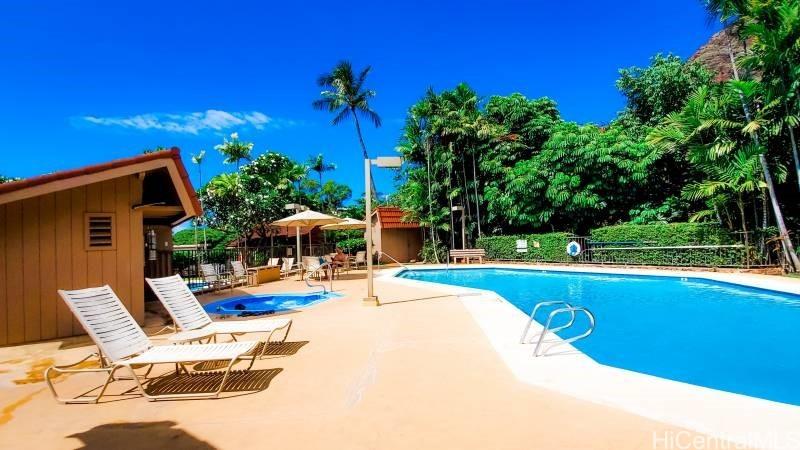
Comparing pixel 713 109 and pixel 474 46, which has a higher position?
pixel 474 46

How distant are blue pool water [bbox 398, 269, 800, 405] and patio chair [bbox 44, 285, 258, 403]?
184 inches

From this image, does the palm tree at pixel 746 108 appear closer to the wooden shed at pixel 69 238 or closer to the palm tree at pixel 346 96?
the wooden shed at pixel 69 238

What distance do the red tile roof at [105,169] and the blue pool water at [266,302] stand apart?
283cm

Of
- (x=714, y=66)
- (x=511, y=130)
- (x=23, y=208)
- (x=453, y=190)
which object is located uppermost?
(x=714, y=66)

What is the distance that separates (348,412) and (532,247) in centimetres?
1777

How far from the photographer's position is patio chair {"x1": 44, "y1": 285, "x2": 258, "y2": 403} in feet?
11.9

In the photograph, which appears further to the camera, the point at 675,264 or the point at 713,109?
the point at 675,264

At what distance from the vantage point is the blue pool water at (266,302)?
9.48m

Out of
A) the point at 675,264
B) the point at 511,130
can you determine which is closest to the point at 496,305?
the point at 675,264

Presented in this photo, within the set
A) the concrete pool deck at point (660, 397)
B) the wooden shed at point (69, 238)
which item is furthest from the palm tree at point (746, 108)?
the wooden shed at point (69, 238)

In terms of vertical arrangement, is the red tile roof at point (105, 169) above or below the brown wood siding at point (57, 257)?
above

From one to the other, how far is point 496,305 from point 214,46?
29177 millimetres

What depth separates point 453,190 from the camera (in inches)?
855

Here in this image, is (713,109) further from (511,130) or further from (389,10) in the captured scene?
(389,10)
